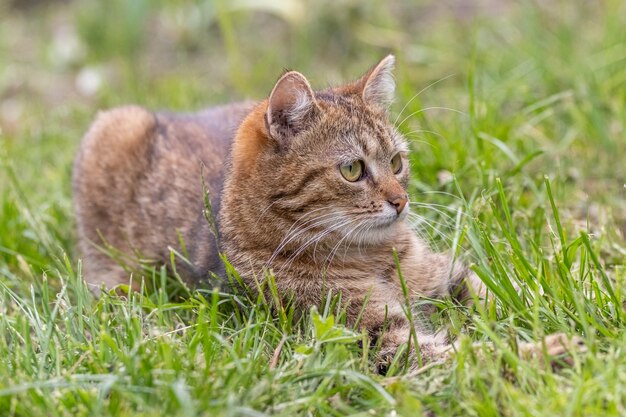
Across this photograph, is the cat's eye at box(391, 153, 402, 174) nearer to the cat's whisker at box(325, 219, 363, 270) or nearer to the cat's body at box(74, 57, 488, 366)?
the cat's body at box(74, 57, 488, 366)

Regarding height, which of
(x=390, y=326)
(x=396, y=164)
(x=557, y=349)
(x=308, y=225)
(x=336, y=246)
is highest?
(x=396, y=164)

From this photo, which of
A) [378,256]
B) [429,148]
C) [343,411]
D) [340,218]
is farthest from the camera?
[429,148]

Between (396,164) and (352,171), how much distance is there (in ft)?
1.05

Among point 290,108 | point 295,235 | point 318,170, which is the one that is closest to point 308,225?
point 295,235

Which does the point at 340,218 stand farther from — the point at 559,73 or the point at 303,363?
the point at 559,73

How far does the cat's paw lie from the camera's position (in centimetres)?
307

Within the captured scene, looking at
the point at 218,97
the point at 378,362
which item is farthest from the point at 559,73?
the point at 378,362

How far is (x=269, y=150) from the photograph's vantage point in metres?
3.89

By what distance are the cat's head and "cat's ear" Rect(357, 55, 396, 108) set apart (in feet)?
0.68

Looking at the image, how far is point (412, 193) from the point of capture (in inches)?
188

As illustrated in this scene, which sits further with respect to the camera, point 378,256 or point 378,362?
point 378,256

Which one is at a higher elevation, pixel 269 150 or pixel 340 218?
pixel 269 150

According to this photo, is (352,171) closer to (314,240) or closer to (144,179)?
(314,240)

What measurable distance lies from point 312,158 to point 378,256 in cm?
56
